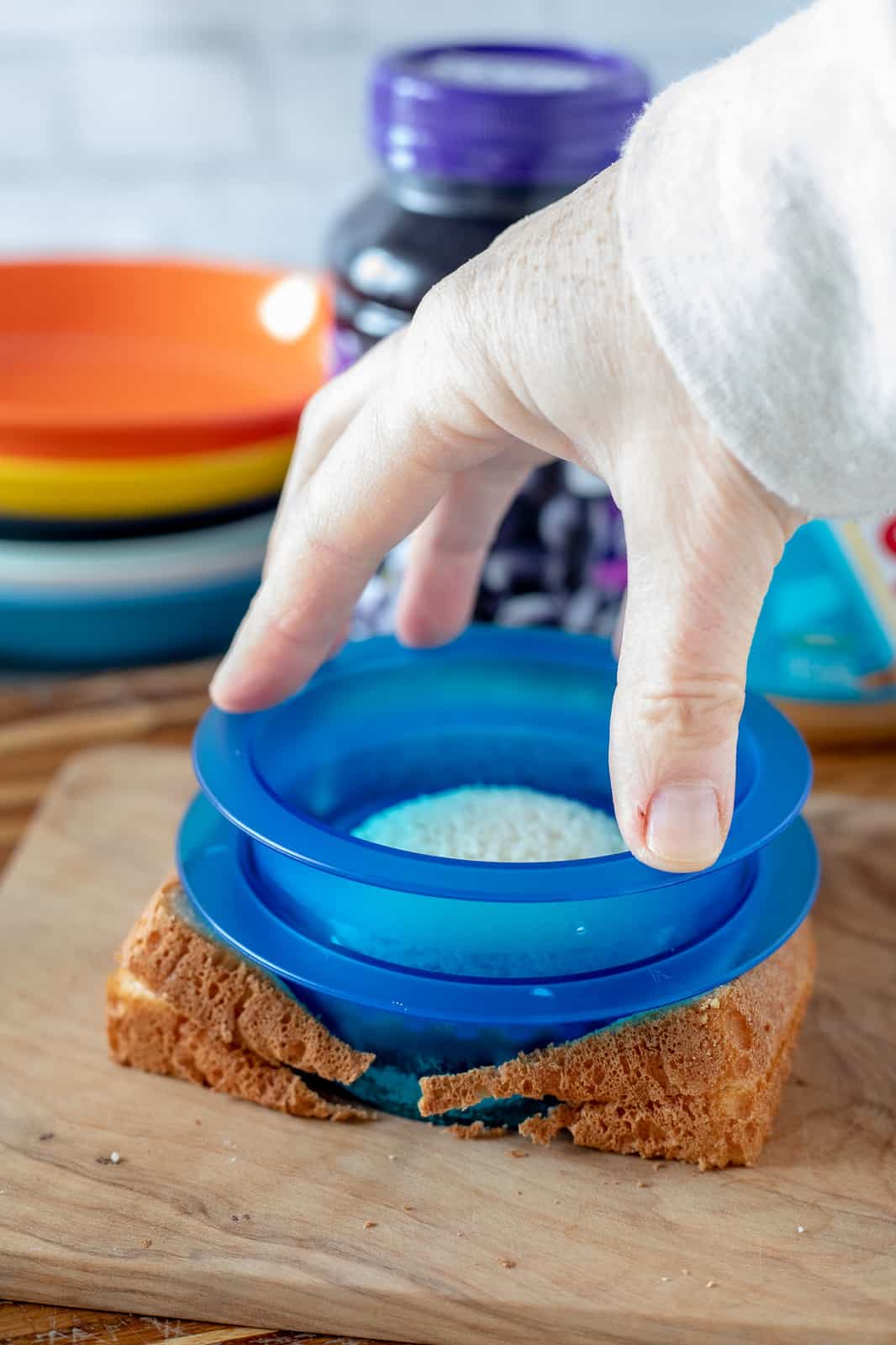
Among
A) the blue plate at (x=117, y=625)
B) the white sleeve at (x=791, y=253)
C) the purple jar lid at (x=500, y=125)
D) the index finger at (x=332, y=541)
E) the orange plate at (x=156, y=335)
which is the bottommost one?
the blue plate at (x=117, y=625)

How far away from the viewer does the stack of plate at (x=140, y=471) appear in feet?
3.36

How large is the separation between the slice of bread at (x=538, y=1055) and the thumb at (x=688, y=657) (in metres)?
0.13

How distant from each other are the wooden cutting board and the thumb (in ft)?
0.57

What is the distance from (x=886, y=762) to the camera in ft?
3.38

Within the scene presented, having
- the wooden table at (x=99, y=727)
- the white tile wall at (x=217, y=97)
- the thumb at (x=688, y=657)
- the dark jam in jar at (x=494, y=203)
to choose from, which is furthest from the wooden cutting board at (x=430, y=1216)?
the white tile wall at (x=217, y=97)

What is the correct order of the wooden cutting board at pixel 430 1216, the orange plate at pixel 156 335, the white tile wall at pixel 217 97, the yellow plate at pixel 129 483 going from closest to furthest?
the wooden cutting board at pixel 430 1216
the yellow plate at pixel 129 483
the orange plate at pixel 156 335
the white tile wall at pixel 217 97

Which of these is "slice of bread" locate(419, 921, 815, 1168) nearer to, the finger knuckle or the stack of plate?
the finger knuckle

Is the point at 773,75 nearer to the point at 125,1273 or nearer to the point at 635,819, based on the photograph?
the point at 635,819

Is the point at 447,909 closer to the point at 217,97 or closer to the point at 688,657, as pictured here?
the point at 688,657

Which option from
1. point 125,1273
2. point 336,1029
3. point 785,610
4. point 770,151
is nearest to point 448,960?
point 336,1029

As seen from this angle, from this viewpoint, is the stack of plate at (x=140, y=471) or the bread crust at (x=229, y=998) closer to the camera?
the bread crust at (x=229, y=998)

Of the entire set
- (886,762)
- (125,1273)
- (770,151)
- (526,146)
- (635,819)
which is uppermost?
(770,151)

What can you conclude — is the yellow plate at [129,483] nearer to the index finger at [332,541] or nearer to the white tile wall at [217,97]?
the index finger at [332,541]

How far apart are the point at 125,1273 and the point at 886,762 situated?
26.8 inches
